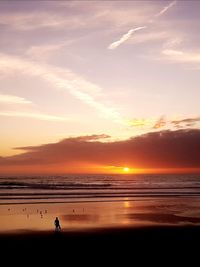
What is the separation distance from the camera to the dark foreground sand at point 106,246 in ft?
70.2

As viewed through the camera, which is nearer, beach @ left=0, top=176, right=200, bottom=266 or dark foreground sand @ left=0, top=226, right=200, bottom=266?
dark foreground sand @ left=0, top=226, right=200, bottom=266

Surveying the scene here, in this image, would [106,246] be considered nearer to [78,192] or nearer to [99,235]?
[99,235]

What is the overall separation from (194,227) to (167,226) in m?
2.28

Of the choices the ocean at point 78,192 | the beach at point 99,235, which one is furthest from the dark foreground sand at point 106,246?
the ocean at point 78,192

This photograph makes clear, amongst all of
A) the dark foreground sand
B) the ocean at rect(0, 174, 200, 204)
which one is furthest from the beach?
the ocean at rect(0, 174, 200, 204)

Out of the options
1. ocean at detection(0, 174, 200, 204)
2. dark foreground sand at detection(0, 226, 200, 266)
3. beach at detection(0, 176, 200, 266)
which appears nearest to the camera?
dark foreground sand at detection(0, 226, 200, 266)

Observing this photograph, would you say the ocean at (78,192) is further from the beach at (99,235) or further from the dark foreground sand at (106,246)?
the dark foreground sand at (106,246)

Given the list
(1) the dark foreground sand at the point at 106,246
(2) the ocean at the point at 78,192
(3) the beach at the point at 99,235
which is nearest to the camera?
(1) the dark foreground sand at the point at 106,246

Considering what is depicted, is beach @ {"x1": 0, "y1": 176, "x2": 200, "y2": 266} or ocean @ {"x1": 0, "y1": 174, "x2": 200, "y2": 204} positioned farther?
ocean @ {"x1": 0, "y1": 174, "x2": 200, "y2": 204}

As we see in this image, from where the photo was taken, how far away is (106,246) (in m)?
25.1

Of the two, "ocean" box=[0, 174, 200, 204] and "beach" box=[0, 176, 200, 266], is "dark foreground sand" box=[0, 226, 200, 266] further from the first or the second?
"ocean" box=[0, 174, 200, 204]

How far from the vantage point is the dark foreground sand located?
70.2 feet

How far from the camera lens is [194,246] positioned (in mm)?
25109

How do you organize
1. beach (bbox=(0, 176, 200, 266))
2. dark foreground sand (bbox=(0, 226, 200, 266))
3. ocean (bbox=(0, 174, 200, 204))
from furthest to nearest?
ocean (bbox=(0, 174, 200, 204))
beach (bbox=(0, 176, 200, 266))
dark foreground sand (bbox=(0, 226, 200, 266))
